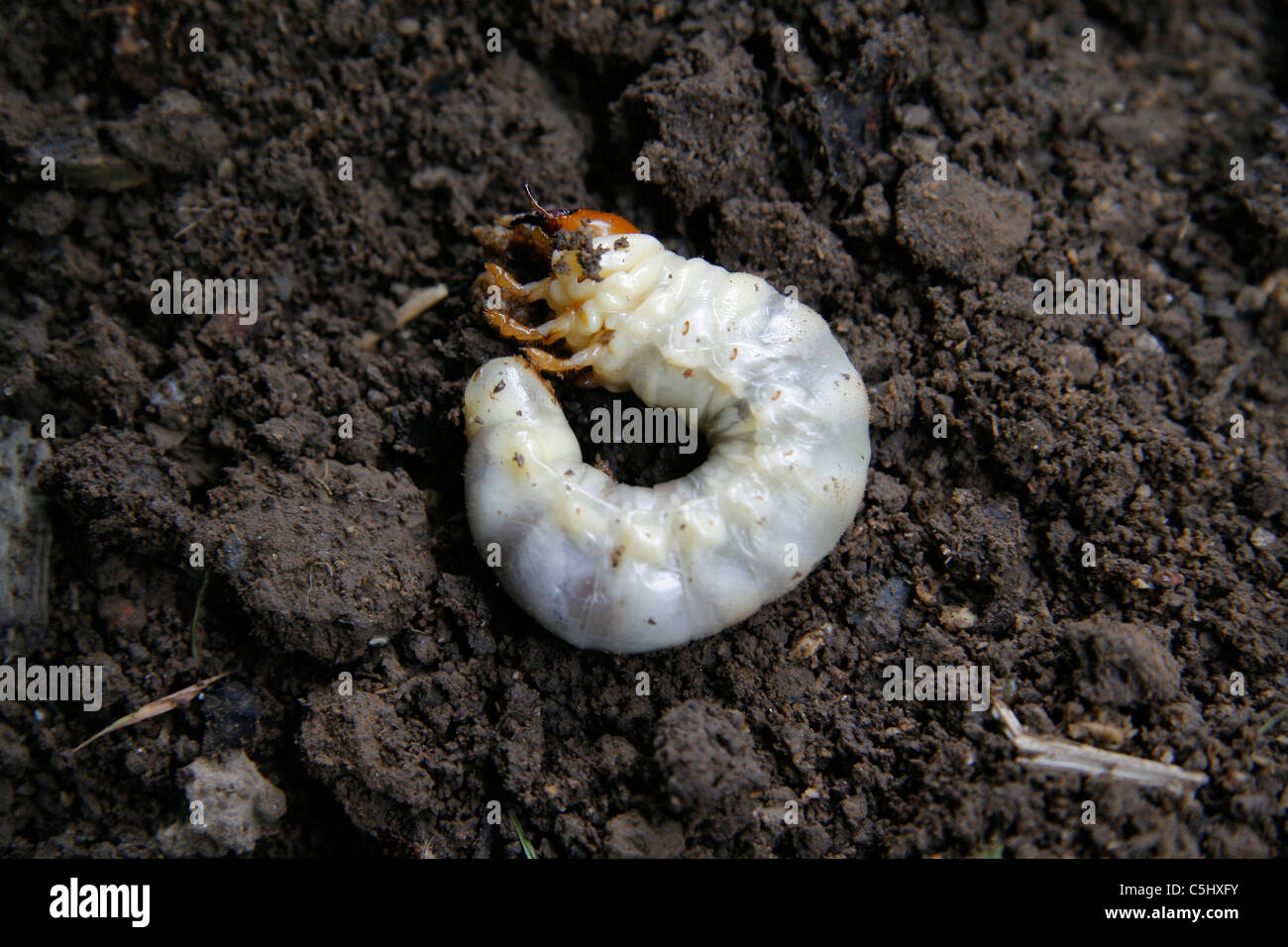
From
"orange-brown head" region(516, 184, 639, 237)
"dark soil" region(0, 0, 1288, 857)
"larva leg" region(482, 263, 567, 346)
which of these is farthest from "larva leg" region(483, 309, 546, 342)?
"orange-brown head" region(516, 184, 639, 237)

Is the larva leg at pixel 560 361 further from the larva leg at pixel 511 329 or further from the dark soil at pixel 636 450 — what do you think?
the dark soil at pixel 636 450

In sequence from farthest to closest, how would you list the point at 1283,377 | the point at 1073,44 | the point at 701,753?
the point at 1073,44
the point at 1283,377
the point at 701,753

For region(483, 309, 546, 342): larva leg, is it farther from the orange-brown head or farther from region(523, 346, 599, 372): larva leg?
the orange-brown head

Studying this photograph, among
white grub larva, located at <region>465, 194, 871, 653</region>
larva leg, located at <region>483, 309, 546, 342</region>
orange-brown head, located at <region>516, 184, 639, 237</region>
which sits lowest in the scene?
white grub larva, located at <region>465, 194, 871, 653</region>

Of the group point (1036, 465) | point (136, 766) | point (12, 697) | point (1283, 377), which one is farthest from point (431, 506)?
point (1283, 377)

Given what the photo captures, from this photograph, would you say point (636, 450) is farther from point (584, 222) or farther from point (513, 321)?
point (584, 222)

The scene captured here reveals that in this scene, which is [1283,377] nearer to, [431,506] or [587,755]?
[587,755]
